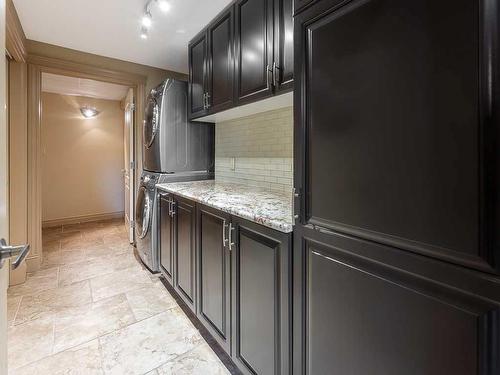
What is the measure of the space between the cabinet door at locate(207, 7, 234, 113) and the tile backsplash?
355 millimetres

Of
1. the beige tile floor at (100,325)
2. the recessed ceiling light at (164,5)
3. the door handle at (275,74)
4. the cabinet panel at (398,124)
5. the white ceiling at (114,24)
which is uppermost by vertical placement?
the white ceiling at (114,24)

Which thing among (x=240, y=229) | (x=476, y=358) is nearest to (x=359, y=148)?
(x=476, y=358)

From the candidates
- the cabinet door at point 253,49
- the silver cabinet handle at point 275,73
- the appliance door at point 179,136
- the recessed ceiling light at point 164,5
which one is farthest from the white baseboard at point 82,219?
the silver cabinet handle at point 275,73

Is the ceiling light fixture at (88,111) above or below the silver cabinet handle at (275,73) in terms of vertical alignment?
above

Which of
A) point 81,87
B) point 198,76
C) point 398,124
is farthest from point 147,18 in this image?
point 81,87

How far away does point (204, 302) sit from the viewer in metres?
1.66

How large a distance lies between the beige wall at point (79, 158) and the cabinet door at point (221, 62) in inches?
144

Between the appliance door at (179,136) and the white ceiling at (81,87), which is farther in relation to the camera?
the white ceiling at (81,87)

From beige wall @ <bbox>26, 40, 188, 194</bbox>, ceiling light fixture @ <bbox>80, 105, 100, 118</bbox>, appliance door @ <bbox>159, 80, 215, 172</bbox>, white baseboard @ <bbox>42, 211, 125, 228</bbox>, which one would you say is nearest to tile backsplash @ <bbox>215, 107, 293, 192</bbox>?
appliance door @ <bbox>159, 80, 215, 172</bbox>

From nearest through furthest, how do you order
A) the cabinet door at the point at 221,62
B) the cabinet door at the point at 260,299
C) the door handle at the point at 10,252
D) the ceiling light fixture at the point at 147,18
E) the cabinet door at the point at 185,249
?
the door handle at the point at 10,252
the cabinet door at the point at 260,299
the cabinet door at the point at 185,249
the cabinet door at the point at 221,62
the ceiling light fixture at the point at 147,18

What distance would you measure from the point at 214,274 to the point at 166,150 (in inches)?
56.4

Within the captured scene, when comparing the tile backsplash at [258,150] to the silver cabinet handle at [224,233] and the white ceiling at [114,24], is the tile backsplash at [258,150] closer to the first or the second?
the silver cabinet handle at [224,233]

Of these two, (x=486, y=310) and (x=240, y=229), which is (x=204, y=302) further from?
(x=486, y=310)

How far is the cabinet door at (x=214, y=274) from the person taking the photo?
141 cm
